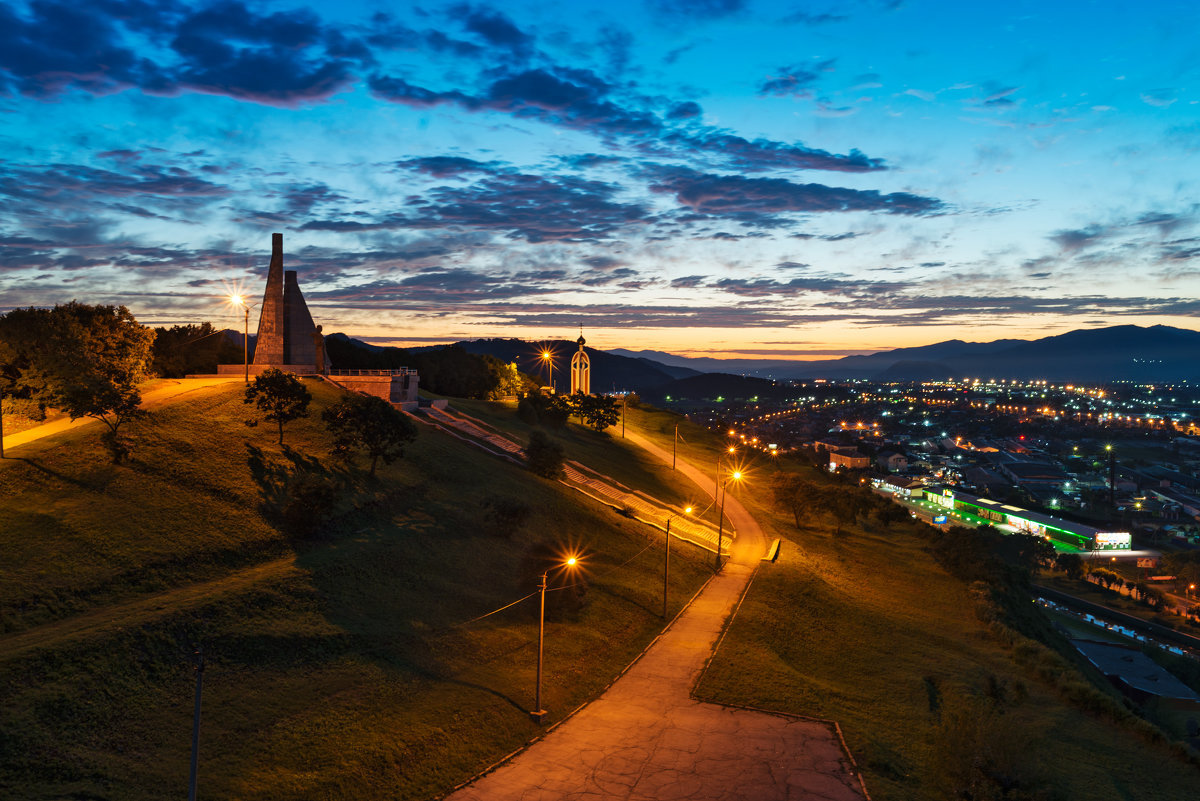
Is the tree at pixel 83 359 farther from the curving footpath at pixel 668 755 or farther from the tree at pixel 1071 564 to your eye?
the tree at pixel 1071 564

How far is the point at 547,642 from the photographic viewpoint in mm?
28938

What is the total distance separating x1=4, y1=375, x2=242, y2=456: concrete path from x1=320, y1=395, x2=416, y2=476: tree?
12.9m

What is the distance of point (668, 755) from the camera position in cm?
2186

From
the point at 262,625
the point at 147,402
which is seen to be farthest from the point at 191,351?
the point at 262,625

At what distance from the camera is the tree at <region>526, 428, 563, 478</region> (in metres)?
52.6

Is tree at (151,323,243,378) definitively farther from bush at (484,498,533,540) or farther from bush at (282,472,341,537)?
bush at (484,498,533,540)

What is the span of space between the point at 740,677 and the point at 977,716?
885 centimetres

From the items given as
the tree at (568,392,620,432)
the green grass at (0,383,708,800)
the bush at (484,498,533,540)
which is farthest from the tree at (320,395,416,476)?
the tree at (568,392,620,432)

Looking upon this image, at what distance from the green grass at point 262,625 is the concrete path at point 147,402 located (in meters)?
2.97

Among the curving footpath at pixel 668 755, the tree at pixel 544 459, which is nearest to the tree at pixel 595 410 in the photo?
the tree at pixel 544 459

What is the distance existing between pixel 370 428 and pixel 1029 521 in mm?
103857

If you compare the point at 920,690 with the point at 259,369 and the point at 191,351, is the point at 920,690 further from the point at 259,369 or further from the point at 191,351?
the point at 191,351

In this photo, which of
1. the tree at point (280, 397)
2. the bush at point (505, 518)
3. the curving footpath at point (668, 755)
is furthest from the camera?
the tree at point (280, 397)

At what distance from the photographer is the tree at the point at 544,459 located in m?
52.6
